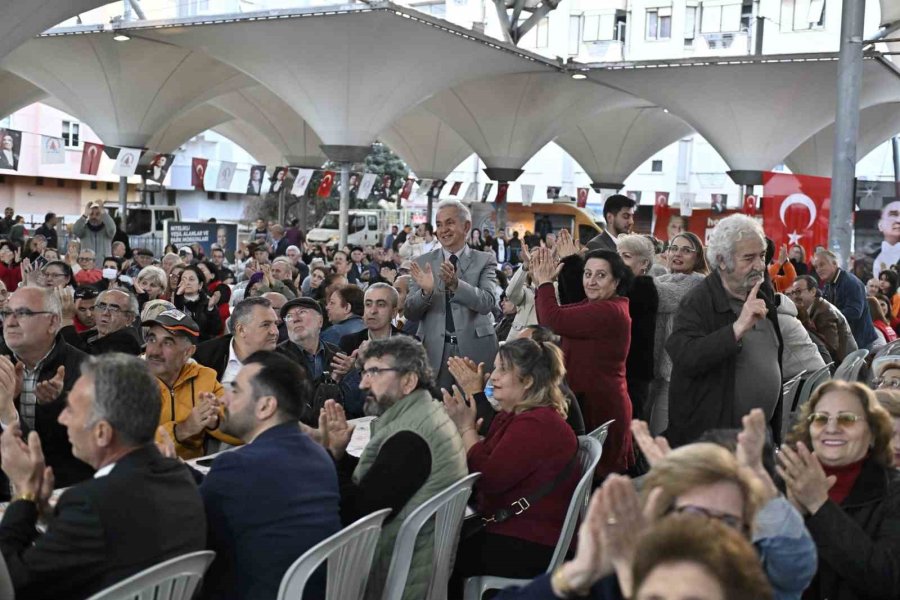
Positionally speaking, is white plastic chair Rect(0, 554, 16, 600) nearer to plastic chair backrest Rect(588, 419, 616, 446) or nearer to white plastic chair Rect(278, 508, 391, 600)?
white plastic chair Rect(278, 508, 391, 600)

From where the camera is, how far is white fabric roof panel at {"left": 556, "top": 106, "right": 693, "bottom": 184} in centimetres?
3178

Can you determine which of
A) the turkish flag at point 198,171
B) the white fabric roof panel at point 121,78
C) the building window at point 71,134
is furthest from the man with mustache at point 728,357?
the building window at point 71,134

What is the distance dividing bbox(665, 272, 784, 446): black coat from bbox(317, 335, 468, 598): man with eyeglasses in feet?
3.95

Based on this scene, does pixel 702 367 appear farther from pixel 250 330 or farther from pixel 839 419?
pixel 250 330

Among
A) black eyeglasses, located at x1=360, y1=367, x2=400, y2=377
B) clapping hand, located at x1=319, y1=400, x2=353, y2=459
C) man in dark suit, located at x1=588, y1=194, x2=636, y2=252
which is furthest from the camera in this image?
man in dark suit, located at x1=588, y1=194, x2=636, y2=252

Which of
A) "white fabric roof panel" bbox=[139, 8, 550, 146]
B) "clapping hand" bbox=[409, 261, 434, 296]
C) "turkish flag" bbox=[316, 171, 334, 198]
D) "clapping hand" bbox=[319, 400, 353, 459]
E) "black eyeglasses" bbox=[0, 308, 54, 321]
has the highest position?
"white fabric roof panel" bbox=[139, 8, 550, 146]

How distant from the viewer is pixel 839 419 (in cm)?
335

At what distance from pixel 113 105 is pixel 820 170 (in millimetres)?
22553

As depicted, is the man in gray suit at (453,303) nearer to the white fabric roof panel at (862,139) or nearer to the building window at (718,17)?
the white fabric roof panel at (862,139)

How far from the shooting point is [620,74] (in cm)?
2222

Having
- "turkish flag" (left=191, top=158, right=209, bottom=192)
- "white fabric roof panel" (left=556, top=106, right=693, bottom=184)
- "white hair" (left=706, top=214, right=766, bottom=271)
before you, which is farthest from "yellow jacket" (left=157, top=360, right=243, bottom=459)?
"white fabric roof panel" (left=556, top=106, right=693, bottom=184)

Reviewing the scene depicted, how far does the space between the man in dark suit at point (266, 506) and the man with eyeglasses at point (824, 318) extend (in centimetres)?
543

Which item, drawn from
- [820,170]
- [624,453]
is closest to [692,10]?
[820,170]

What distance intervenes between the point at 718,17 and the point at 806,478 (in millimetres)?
29501
